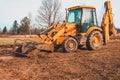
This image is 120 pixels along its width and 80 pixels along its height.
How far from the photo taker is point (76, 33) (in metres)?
16.5

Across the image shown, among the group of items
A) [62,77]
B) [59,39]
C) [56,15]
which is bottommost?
[62,77]

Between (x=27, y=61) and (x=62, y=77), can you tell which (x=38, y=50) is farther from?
(x=62, y=77)

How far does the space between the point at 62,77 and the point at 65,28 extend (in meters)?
6.94

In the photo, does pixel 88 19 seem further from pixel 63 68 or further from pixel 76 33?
pixel 63 68

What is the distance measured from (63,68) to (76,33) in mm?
5584

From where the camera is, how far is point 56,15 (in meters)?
A: 56.1

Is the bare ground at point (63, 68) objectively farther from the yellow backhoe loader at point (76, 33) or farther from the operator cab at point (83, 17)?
the operator cab at point (83, 17)

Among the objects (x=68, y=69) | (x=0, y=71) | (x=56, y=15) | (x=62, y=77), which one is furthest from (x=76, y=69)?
(x=56, y=15)

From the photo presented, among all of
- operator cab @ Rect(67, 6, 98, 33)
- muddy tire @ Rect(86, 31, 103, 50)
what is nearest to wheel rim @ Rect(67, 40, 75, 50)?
muddy tire @ Rect(86, 31, 103, 50)

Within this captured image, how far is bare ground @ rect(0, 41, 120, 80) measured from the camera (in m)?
9.57

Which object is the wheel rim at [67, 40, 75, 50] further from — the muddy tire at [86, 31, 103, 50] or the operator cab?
the operator cab

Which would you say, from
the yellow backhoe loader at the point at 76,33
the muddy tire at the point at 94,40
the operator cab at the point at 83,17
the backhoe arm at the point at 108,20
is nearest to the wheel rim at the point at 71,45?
the yellow backhoe loader at the point at 76,33

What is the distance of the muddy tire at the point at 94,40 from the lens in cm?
1628

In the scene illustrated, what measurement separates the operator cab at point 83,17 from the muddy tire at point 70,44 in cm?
124
